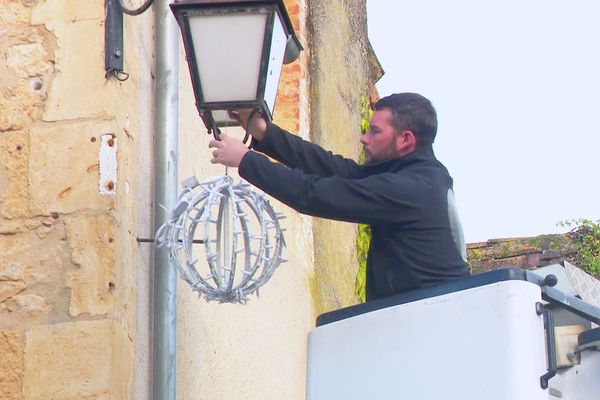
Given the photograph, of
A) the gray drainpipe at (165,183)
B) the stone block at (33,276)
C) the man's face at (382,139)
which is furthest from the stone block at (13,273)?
the man's face at (382,139)

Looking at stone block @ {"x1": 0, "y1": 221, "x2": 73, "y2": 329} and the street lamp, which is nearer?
the street lamp

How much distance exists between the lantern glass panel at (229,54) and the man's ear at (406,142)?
495mm

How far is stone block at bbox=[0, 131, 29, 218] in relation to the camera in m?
5.01

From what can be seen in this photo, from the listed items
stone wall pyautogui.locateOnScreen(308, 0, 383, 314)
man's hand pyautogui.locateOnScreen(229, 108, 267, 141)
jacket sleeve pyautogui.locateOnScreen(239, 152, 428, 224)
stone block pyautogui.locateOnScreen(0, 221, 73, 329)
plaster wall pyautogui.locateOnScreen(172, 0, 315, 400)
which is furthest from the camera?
A: stone wall pyautogui.locateOnScreen(308, 0, 383, 314)

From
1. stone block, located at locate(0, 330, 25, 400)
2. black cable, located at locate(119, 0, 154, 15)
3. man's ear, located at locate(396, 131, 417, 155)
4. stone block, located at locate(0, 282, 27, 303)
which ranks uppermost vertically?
black cable, located at locate(119, 0, 154, 15)

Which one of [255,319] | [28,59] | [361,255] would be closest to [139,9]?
[28,59]

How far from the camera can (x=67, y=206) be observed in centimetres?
496

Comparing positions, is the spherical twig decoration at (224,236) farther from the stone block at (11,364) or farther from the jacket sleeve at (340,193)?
the stone block at (11,364)

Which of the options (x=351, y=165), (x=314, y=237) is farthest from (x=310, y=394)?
(x=314, y=237)

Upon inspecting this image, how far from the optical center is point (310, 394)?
4348mm

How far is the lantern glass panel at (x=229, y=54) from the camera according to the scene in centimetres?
448

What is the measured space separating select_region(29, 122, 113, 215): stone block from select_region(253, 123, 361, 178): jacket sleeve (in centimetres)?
58

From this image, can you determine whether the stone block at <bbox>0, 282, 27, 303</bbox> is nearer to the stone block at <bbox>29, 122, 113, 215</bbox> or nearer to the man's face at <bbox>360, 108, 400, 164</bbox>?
the stone block at <bbox>29, 122, 113, 215</bbox>

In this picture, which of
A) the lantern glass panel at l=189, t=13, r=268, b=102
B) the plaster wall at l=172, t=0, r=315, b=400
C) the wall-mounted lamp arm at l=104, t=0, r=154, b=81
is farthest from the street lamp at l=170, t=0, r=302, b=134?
the plaster wall at l=172, t=0, r=315, b=400
